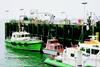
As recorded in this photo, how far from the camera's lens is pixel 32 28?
303ft

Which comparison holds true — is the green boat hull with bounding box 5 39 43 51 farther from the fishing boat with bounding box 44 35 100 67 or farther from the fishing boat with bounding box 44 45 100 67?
the fishing boat with bounding box 44 45 100 67

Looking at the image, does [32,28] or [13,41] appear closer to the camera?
[13,41]

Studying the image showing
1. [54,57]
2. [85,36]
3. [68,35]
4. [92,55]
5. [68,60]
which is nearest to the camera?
[92,55]

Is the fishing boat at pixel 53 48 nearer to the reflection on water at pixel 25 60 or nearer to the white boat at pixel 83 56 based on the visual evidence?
the reflection on water at pixel 25 60

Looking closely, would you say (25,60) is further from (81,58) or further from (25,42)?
(81,58)

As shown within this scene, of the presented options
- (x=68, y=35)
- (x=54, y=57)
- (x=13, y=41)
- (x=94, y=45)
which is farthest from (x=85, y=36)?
(x=94, y=45)

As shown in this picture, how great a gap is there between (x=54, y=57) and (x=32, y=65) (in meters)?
3.39

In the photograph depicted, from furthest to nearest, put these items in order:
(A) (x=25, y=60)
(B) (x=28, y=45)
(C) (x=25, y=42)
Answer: (C) (x=25, y=42) → (B) (x=28, y=45) → (A) (x=25, y=60)

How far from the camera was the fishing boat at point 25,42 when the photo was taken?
6850 centimetres

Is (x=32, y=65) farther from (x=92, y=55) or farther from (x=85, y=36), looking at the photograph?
(x=85, y=36)

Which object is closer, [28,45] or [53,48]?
[53,48]

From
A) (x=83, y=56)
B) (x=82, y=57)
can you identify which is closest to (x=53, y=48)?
(x=83, y=56)

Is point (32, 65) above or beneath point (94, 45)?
beneath

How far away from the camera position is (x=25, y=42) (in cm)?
7062
